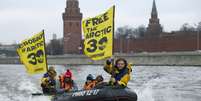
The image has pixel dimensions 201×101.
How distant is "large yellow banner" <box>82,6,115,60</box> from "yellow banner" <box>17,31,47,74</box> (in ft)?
11.1

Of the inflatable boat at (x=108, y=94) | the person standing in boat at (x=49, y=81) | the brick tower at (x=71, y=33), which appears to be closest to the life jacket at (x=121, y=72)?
the inflatable boat at (x=108, y=94)

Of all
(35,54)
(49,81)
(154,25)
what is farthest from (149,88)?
(154,25)

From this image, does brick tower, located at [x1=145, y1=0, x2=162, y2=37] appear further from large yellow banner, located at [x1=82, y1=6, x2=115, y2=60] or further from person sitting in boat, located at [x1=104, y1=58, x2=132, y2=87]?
person sitting in boat, located at [x1=104, y1=58, x2=132, y2=87]

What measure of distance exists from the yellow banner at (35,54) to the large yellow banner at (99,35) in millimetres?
3388

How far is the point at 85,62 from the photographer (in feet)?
359

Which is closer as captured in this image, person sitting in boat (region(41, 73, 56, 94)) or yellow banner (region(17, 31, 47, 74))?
yellow banner (region(17, 31, 47, 74))

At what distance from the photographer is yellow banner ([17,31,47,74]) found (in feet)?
66.4

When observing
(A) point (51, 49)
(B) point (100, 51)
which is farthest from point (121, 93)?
(A) point (51, 49)

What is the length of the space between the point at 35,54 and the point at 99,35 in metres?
4.06

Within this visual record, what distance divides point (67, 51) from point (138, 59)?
3675cm

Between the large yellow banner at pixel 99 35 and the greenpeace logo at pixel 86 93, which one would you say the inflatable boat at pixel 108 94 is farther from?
the large yellow banner at pixel 99 35

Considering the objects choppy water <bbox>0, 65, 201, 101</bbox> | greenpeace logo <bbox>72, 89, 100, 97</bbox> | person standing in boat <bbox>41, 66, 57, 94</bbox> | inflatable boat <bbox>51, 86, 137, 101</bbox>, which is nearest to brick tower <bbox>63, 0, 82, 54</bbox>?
choppy water <bbox>0, 65, 201, 101</bbox>

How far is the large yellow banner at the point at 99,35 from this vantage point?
1684 cm

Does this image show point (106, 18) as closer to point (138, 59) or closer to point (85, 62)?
point (138, 59)
